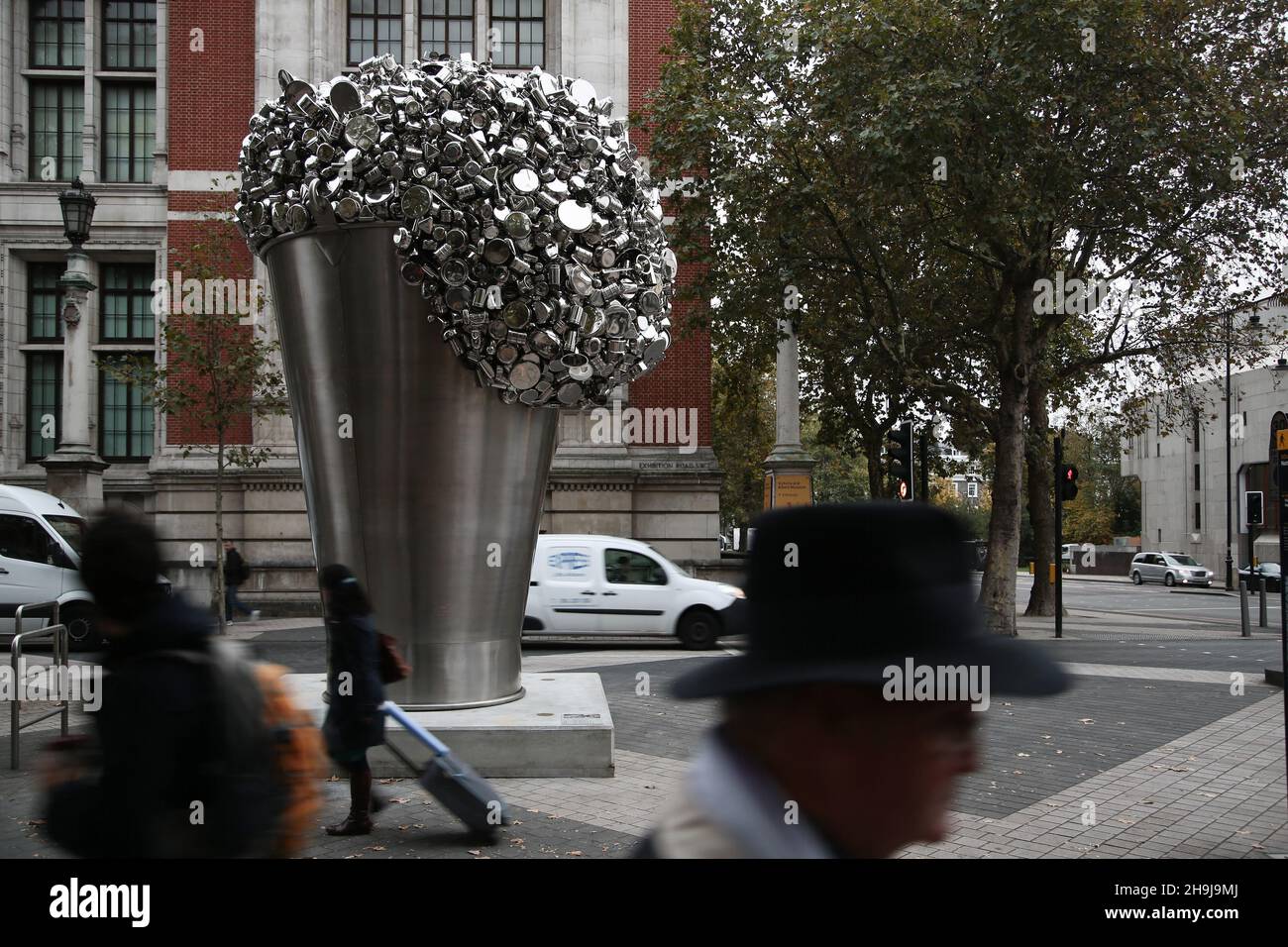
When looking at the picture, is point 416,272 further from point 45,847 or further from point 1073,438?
point 1073,438

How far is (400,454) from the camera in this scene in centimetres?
748

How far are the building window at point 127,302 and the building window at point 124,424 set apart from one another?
138 centimetres

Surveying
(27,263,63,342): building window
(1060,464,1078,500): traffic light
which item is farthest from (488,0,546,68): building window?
(1060,464,1078,500): traffic light

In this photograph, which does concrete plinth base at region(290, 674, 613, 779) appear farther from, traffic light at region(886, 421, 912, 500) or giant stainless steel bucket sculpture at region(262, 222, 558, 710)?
traffic light at region(886, 421, 912, 500)

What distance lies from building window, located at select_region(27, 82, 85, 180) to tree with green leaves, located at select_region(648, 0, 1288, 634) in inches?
683

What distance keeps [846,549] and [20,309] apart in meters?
31.3

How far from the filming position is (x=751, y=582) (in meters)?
1.54

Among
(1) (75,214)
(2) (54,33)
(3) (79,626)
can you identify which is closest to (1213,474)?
(1) (75,214)

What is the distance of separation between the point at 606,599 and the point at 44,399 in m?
19.5

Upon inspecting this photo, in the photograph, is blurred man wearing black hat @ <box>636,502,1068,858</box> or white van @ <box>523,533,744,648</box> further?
white van @ <box>523,533,744,648</box>

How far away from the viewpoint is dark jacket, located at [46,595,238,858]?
2420 millimetres

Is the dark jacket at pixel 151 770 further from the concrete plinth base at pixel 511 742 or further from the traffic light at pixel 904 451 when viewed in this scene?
the traffic light at pixel 904 451

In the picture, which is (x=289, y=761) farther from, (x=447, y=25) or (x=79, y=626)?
(x=447, y=25)
